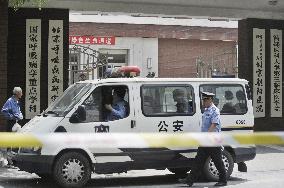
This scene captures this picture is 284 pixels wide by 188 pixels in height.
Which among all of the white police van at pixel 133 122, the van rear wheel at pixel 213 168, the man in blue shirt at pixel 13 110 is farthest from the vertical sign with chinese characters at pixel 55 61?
the van rear wheel at pixel 213 168

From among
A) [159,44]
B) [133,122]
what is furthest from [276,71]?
[159,44]

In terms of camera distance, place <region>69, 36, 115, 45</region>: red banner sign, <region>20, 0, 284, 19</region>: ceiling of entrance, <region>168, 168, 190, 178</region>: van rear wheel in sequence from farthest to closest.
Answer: <region>69, 36, 115, 45</region>: red banner sign, <region>20, 0, 284, 19</region>: ceiling of entrance, <region>168, 168, 190, 178</region>: van rear wheel

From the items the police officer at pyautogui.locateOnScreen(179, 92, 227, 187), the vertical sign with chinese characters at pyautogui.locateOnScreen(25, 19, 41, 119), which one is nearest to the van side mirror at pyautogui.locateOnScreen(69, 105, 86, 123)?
the police officer at pyautogui.locateOnScreen(179, 92, 227, 187)

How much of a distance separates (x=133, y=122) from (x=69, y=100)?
1177 mm

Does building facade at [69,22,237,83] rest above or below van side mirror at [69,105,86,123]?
above

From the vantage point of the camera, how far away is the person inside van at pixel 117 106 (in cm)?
981

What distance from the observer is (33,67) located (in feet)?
50.6

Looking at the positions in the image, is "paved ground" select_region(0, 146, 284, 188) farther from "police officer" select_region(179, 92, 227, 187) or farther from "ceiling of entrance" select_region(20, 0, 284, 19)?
"ceiling of entrance" select_region(20, 0, 284, 19)

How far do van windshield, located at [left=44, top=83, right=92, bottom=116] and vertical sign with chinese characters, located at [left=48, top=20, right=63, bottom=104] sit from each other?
5.30 m

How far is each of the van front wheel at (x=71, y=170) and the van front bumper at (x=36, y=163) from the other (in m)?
0.12

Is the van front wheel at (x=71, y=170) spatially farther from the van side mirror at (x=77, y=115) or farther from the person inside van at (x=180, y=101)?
the person inside van at (x=180, y=101)

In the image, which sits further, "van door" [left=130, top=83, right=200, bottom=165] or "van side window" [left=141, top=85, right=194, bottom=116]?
"van side window" [left=141, top=85, right=194, bottom=116]

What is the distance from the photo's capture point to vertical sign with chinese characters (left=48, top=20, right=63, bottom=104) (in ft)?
51.0

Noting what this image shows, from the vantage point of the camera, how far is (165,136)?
252 inches
